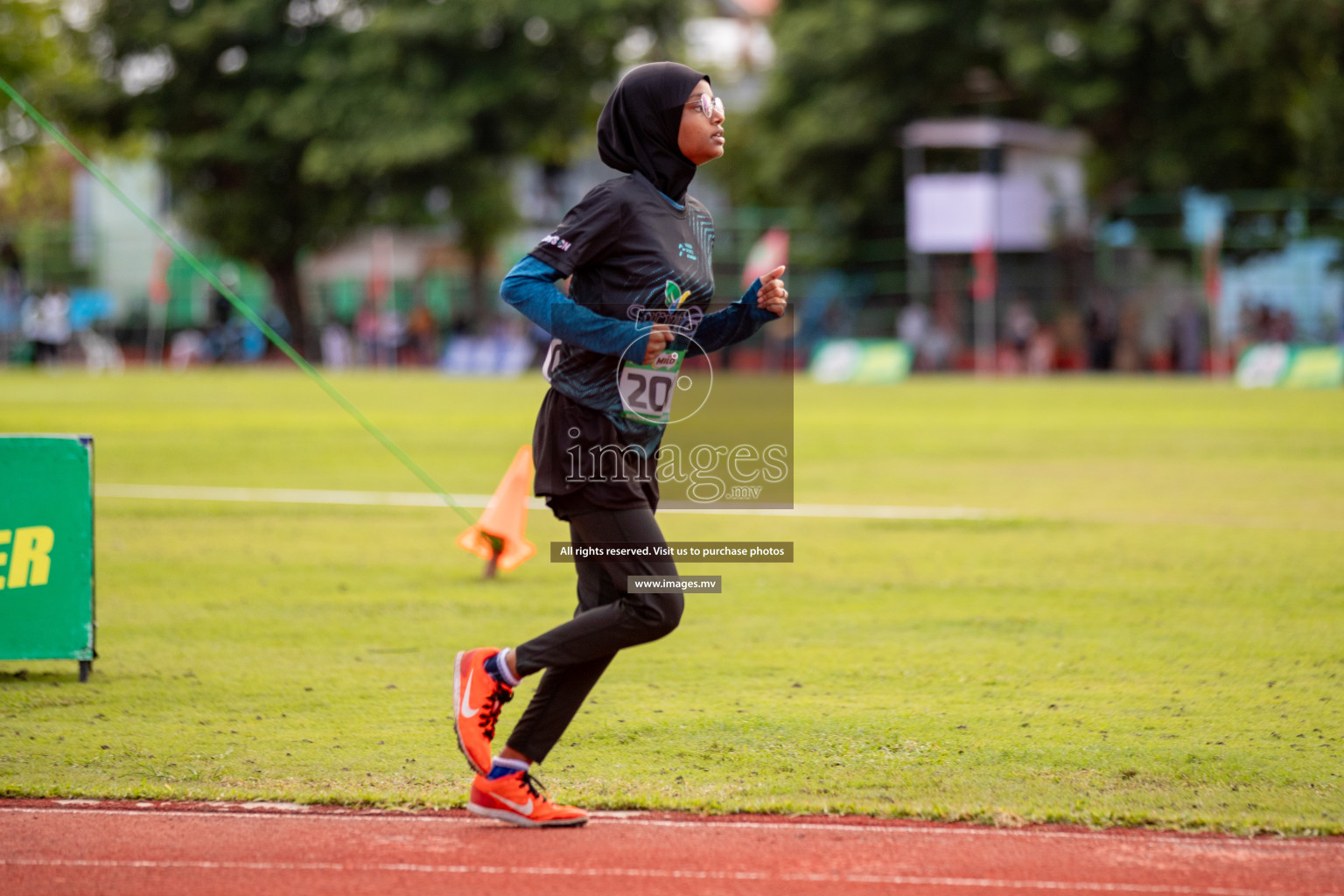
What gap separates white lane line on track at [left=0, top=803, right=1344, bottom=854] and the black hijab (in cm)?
187

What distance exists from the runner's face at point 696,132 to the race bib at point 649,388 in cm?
60

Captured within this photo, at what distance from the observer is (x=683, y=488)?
212 inches

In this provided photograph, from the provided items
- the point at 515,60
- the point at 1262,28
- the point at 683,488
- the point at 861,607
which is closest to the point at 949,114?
the point at 1262,28

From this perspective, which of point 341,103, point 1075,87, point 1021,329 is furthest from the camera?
point 341,103

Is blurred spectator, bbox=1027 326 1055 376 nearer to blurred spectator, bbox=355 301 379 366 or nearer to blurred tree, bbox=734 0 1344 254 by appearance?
blurred tree, bbox=734 0 1344 254

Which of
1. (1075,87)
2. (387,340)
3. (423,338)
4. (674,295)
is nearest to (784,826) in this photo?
(674,295)

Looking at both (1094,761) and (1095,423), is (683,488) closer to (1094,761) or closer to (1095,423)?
(1094,761)

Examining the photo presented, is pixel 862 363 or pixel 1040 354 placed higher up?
pixel 1040 354

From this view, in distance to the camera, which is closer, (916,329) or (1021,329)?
(1021,329)

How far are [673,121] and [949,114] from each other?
3884 centimetres

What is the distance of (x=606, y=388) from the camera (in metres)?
4.45

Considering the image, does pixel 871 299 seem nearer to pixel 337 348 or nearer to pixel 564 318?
pixel 337 348

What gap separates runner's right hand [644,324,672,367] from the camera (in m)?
4.25

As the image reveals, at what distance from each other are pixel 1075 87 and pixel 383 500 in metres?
29.7
